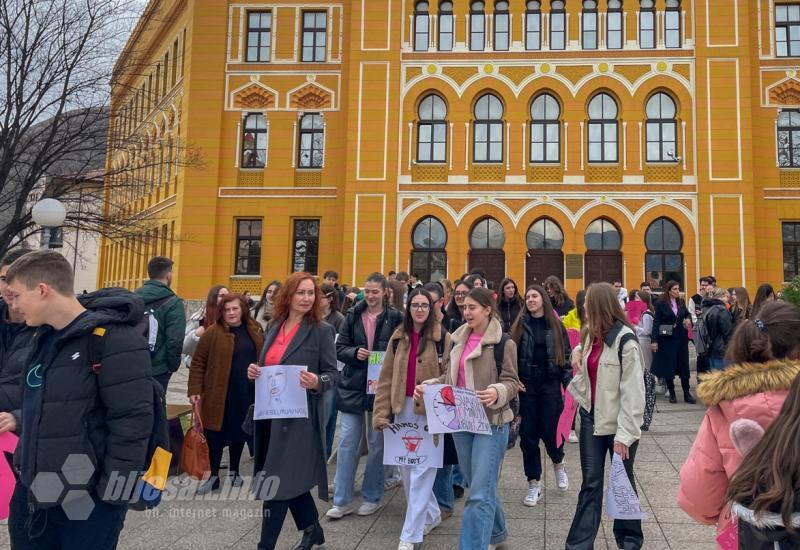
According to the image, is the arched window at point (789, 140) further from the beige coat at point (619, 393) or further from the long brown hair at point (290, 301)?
the long brown hair at point (290, 301)

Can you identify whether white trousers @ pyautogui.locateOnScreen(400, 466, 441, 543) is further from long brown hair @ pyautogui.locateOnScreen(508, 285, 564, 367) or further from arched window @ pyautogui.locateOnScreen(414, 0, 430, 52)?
arched window @ pyautogui.locateOnScreen(414, 0, 430, 52)

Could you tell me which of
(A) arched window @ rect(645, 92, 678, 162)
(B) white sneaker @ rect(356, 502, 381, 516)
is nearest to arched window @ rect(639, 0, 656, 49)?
(A) arched window @ rect(645, 92, 678, 162)

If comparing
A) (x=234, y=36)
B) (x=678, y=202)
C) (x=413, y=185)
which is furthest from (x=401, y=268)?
(x=234, y=36)

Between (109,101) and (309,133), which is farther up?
(309,133)

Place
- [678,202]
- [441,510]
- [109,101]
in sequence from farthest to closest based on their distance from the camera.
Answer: [678,202] → [109,101] → [441,510]

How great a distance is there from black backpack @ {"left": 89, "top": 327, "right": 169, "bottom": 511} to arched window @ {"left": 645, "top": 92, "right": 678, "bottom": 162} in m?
24.0

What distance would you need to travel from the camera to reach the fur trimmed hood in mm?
2551

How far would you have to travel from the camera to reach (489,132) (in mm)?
24703

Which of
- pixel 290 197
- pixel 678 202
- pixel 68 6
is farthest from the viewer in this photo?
pixel 290 197

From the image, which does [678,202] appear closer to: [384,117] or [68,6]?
[384,117]

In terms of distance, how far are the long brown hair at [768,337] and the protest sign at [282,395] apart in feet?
10.2

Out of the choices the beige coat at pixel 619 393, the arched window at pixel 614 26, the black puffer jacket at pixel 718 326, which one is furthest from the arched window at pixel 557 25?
the beige coat at pixel 619 393

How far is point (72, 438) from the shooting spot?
2.95m

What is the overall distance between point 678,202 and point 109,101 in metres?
19.9
